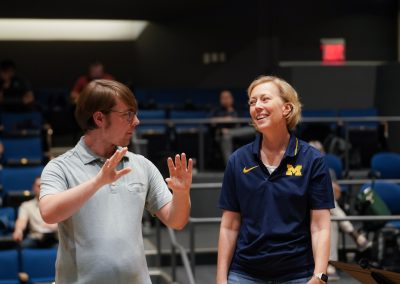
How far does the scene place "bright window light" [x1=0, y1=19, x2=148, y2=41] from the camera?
16.3 meters

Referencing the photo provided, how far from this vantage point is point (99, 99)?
9.16ft

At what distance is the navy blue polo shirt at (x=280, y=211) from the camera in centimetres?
319

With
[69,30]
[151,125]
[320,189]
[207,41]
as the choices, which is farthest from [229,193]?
[69,30]

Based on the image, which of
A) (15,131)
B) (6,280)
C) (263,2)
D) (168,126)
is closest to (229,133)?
(168,126)

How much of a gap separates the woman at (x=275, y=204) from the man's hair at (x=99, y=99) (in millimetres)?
689

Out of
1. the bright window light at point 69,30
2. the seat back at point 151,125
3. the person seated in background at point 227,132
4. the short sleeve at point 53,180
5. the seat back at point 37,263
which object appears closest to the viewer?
the short sleeve at point 53,180

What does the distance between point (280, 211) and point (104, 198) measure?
2.62 ft

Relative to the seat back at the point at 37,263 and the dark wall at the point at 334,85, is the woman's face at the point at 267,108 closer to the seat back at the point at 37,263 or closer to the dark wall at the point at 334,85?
the seat back at the point at 37,263

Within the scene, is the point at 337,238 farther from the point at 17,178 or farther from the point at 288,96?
the point at 288,96

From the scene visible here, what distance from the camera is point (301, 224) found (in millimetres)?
3230

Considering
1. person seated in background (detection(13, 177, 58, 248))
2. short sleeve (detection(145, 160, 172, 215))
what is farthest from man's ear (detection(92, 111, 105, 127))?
person seated in background (detection(13, 177, 58, 248))

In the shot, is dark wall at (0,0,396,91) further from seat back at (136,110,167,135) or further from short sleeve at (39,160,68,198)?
short sleeve at (39,160,68,198)

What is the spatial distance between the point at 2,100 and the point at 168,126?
240 centimetres

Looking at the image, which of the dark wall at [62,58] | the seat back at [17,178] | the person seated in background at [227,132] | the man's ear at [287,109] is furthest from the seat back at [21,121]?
the man's ear at [287,109]
